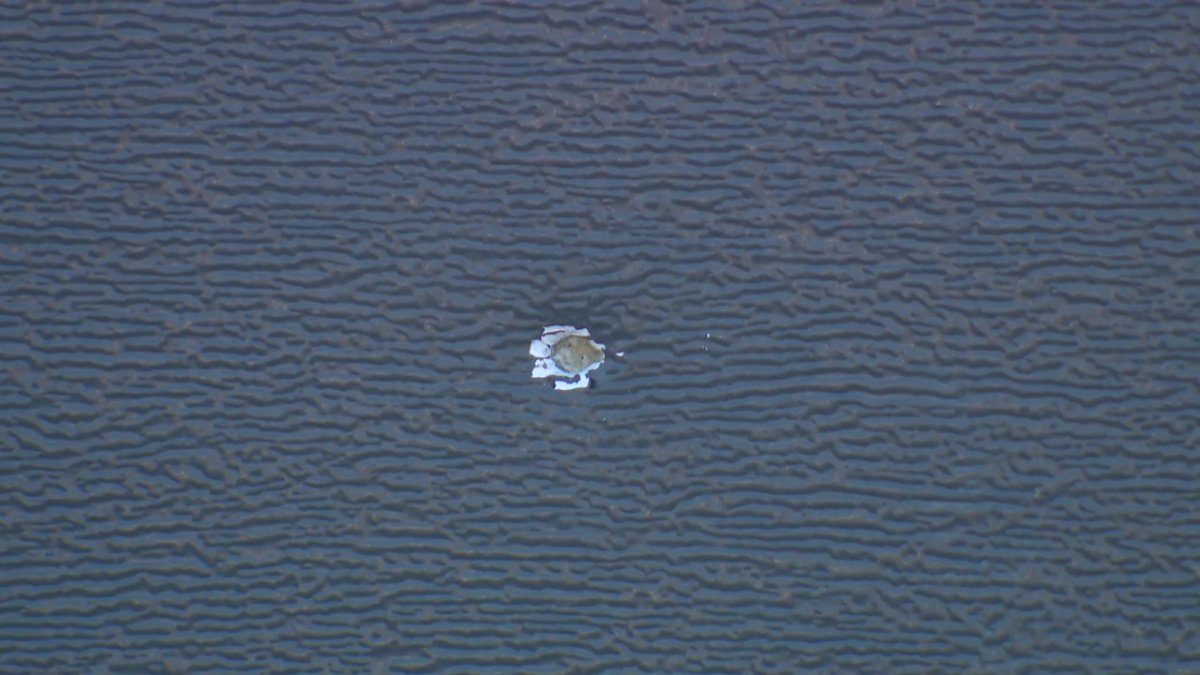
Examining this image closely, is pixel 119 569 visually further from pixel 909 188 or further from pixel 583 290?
pixel 909 188

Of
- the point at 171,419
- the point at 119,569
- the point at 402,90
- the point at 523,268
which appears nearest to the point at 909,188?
the point at 523,268

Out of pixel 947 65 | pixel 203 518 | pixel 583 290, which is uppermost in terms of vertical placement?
pixel 947 65

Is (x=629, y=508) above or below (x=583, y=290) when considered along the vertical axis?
below
